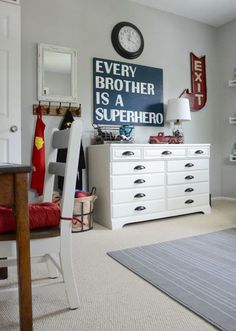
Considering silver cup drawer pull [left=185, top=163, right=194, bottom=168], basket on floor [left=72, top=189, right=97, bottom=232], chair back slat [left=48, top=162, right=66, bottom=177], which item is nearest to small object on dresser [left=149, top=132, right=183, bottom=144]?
silver cup drawer pull [left=185, top=163, right=194, bottom=168]

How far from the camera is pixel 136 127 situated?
139 inches

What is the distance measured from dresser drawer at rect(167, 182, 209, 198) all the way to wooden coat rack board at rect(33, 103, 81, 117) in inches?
53.0

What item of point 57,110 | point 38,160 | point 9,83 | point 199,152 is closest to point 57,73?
point 57,110

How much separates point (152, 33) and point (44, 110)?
1846mm

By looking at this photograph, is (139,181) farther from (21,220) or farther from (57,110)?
(21,220)

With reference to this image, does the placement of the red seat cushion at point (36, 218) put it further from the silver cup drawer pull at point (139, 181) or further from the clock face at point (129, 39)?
the clock face at point (129, 39)

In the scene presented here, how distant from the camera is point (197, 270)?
5.62 feet

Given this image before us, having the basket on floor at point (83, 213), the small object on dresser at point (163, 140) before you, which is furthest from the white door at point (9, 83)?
the small object on dresser at point (163, 140)

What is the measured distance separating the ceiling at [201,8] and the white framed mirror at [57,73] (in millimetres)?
1285

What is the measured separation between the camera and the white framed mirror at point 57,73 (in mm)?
2945

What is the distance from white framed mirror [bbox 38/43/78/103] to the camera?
295cm

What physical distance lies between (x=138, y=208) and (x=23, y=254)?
1.85m

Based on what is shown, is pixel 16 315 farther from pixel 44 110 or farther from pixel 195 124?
pixel 195 124

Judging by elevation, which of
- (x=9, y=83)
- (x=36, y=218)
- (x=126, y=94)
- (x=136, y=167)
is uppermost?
(x=126, y=94)
